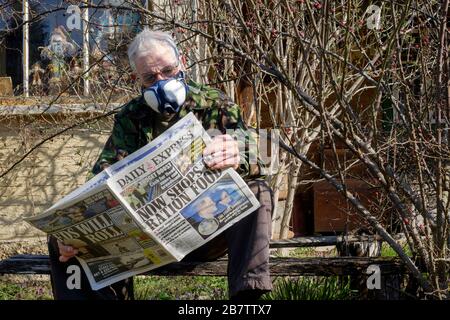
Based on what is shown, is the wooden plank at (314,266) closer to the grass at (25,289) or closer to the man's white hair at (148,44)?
Answer: the man's white hair at (148,44)

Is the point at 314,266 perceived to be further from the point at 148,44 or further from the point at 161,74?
the point at 148,44

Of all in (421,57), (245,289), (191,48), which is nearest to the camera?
(245,289)

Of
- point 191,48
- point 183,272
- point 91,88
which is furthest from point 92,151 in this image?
point 183,272

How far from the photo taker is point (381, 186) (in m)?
3.64

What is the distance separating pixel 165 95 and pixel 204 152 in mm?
328

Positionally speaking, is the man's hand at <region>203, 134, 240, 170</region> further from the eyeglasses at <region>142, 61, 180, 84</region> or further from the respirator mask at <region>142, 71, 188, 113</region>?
the eyeglasses at <region>142, 61, 180, 84</region>

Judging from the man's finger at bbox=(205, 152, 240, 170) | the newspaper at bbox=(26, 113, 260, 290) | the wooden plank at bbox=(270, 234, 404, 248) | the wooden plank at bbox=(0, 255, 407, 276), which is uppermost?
the man's finger at bbox=(205, 152, 240, 170)

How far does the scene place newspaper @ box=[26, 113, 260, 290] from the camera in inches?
123

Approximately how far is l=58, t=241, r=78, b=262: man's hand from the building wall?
3.24 m

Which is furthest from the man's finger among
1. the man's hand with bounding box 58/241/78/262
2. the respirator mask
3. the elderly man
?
the man's hand with bounding box 58/241/78/262

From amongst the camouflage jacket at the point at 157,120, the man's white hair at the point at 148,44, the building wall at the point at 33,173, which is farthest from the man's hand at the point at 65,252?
the building wall at the point at 33,173

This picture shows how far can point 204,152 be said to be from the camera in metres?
3.18

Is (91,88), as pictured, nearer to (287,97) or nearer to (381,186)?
(287,97)
